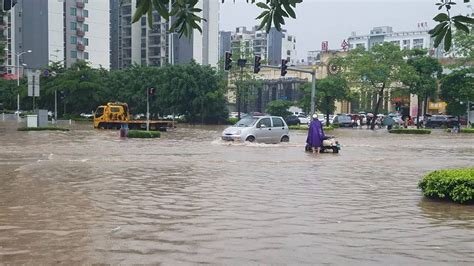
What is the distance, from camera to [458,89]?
5072cm

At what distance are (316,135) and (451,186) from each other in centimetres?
1068

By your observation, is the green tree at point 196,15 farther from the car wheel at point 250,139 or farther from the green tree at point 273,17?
the car wheel at point 250,139

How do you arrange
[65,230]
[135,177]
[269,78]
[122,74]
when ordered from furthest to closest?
[269,78] < [122,74] < [135,177] < [65,230]

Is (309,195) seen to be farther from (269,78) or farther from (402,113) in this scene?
(269,78)

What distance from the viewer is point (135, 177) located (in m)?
12.1

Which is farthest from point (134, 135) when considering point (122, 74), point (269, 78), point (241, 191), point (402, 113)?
point (269, 78)

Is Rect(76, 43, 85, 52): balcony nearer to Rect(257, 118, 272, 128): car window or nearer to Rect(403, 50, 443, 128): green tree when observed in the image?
Rect(403, 50, 443, 128): green tree

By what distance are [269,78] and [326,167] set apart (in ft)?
260

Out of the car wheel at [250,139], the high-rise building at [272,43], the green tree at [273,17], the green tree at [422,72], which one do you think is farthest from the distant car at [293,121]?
the high-rise building at [272,43]

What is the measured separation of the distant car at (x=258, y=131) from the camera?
23750 mm

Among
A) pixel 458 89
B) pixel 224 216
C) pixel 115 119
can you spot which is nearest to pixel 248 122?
pixel 224 216

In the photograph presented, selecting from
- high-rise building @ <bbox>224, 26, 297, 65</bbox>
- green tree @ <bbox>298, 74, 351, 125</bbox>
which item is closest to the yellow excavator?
green tree @ <bbox>298, 74, 351, 125</bbox>

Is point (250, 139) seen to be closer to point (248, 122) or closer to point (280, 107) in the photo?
point (248, 122)

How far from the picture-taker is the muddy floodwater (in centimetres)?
555
